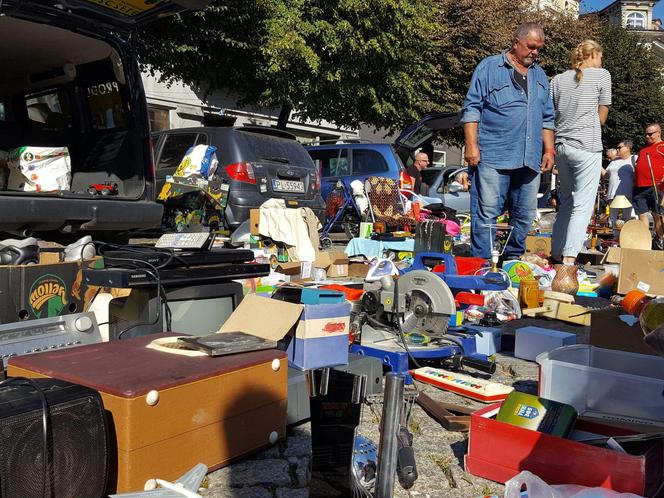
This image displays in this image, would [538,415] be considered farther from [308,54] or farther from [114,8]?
[308,54]

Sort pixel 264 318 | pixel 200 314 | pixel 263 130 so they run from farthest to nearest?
pixel 263 130, pixel 200 314, pixel 264 318

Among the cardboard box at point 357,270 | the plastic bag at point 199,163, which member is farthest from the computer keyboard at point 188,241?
the plastic bag at point 199,163

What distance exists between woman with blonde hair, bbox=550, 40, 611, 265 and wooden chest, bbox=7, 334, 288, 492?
4.57m

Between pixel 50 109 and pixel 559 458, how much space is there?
16.7ft

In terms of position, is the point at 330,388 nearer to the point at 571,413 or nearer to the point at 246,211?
the point at 571,413

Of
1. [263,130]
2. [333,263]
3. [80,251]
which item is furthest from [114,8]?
[263,130]

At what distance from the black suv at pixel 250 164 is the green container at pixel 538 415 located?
5.42 metres

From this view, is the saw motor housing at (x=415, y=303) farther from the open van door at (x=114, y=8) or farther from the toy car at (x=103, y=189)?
the toy car at (x=103, y=189)

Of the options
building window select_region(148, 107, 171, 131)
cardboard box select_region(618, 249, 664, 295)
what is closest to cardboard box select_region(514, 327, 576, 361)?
cardboard box select_region(618, 249, 664, 295)

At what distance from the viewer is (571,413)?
2348mm

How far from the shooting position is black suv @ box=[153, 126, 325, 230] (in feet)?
25.0

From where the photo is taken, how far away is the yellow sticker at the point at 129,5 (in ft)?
14.0

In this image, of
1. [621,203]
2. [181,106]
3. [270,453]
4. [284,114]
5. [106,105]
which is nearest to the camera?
[270,453]

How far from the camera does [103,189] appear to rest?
500 cm
